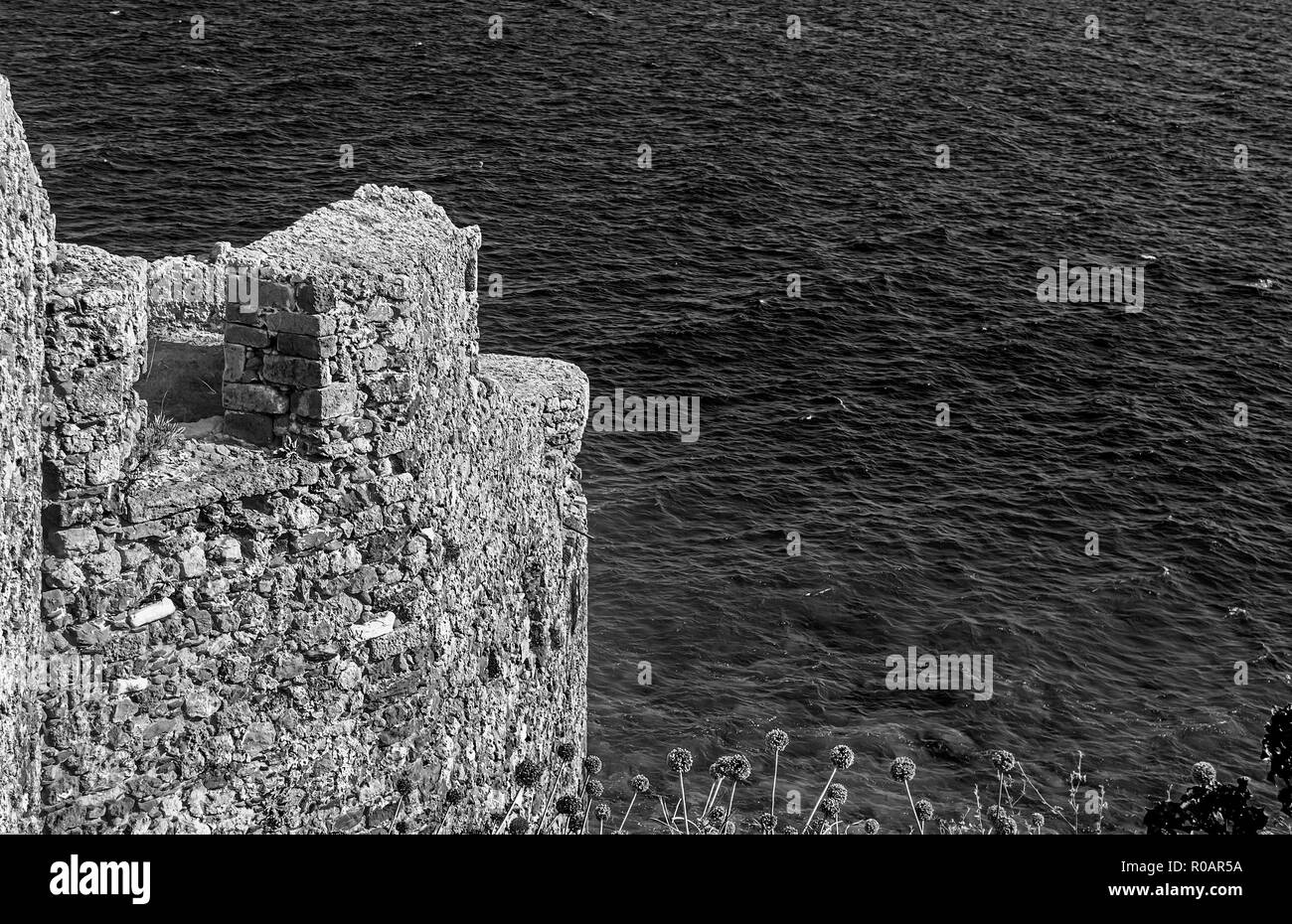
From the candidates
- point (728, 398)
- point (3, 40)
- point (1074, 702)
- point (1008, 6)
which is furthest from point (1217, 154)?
point (3, 40)

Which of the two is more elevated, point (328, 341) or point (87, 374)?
point (328, 341)

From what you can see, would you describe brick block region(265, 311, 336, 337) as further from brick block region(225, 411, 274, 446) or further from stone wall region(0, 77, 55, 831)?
stone wall region(0, 77, 55, 831)

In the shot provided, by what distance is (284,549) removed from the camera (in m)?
19.7

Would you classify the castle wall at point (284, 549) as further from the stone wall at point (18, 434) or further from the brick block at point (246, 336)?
the stone wall at point (18, 434)

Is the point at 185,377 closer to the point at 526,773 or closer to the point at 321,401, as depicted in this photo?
the point at 321,401

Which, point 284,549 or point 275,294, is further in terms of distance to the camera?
point 284,549

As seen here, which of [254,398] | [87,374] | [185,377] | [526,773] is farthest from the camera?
[526,773]

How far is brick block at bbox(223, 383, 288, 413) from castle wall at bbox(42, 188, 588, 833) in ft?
0.08

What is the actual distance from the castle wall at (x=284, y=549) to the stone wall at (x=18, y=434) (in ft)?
1.21

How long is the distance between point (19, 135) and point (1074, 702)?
46.5 meters

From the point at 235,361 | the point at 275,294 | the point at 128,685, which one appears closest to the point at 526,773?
the point at 128,685

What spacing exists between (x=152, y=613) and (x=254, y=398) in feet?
9.29

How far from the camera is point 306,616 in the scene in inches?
790

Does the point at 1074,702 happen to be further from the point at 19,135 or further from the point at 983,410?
the point at 19,135
